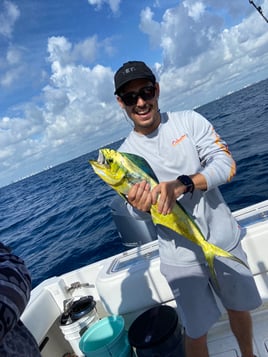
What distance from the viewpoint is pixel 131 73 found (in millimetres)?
2182

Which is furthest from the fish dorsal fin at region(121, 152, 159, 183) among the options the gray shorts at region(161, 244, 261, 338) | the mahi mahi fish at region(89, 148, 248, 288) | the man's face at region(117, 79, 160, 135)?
the gray shorts at region(161, 244, 261, 338)

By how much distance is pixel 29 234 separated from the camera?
1577cm

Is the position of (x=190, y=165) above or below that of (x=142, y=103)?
below

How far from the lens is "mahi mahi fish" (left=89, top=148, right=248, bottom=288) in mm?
1898

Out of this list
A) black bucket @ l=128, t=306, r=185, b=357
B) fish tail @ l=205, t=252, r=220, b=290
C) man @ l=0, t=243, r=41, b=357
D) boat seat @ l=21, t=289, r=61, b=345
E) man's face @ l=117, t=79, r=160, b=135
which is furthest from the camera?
boat seat @ l=21, t=289, r=61, b=345

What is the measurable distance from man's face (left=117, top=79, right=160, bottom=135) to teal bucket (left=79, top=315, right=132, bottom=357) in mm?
2116

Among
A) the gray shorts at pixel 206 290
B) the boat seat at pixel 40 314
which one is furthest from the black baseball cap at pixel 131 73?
the boat seat at pixel 40 314

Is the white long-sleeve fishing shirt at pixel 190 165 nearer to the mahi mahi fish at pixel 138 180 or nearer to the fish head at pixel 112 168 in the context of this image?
the mahi mahi fish at pixel 138 180

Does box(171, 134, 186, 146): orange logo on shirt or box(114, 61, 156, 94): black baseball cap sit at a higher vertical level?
box(114, 61, 156, 94): black baseball cap

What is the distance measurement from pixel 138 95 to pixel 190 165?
2.19 feet

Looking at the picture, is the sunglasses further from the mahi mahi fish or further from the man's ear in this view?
the mahi mahi fish

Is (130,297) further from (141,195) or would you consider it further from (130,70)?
(130,70)

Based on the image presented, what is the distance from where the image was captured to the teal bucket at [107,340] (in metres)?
2.93

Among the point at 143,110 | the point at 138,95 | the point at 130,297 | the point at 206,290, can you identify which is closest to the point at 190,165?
the point at 143,110
